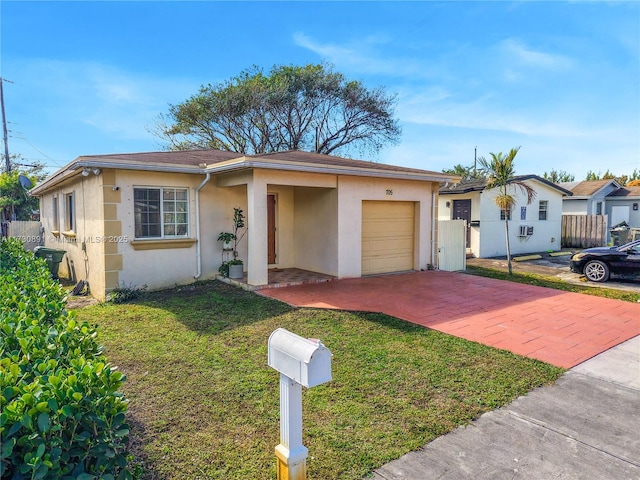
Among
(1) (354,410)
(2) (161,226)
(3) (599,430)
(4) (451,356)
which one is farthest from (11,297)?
(2) (161,226)

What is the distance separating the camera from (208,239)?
10.1m

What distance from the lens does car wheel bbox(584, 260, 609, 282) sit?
11.0 meters

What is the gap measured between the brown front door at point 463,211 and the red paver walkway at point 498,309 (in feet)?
22.2

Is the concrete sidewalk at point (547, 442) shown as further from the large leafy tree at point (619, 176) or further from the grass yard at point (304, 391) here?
the large leafy tree at point (619, 176)

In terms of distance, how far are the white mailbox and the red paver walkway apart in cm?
409

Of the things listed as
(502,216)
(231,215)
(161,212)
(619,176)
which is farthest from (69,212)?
(619,176)

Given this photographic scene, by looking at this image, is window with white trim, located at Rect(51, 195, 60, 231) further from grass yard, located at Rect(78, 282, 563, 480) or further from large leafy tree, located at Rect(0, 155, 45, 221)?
large leafy tree, located at Rect(0, 155, 45, 221)

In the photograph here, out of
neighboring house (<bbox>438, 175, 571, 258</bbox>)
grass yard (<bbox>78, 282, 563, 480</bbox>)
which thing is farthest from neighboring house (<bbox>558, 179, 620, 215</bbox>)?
grass yard (<bbox>78, 282, 563, 480</bbox>)

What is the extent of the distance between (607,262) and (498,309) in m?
5.82

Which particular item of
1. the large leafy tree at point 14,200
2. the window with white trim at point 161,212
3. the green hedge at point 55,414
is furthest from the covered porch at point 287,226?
the large leafy tree at point 14,200

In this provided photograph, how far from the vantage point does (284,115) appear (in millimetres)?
24812

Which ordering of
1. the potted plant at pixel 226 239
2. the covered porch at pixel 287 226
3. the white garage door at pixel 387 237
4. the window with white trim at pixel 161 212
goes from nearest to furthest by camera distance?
the covered porch at pixel 287 226
the window with white trim at pixel 161 212
the potted plant at pixel 226 239
the white garage door at pixel 387 237

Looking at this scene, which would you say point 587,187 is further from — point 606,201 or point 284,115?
point 284,115

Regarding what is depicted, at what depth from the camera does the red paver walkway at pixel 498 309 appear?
18.8ft
